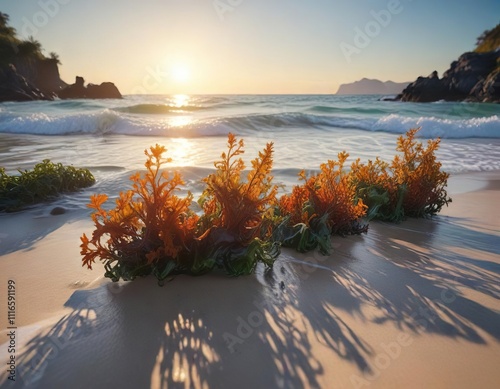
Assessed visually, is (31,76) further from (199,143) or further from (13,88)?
(199,143)

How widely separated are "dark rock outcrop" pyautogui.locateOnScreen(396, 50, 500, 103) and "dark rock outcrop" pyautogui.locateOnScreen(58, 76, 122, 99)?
5825cm

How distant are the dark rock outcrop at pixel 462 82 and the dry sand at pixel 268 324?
53.1m

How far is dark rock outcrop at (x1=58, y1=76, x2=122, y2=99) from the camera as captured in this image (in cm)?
6969

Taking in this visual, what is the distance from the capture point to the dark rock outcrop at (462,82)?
1883 inches

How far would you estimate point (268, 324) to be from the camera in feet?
6.37

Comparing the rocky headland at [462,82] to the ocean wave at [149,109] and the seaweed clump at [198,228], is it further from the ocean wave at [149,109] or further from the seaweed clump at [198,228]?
the seaweed clump at [198,228]

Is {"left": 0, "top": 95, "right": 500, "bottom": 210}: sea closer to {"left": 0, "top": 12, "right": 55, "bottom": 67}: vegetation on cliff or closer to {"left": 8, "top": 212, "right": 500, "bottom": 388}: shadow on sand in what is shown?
{"left": 8, "top": 212, "right": 500, "bottom": 388}: shadow on sand

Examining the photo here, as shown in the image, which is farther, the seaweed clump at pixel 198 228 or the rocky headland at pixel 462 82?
the rocky headland at pixel 462 82

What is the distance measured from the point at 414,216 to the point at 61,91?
79697mm

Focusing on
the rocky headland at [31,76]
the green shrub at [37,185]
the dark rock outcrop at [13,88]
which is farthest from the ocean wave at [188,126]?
the rocky headland at [31,76]

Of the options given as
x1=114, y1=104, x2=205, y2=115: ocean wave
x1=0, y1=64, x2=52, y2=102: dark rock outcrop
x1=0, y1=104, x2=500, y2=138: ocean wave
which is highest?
x1=0, y1=104, x2=500, y2=138: ocean wave

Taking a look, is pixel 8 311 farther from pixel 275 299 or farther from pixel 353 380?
pixel 353 380

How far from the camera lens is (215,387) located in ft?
4.89

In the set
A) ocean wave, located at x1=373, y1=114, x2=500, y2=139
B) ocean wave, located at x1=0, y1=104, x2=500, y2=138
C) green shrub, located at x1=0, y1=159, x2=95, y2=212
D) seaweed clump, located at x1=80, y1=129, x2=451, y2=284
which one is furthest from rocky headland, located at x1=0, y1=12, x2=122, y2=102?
seaweed clump, located at x1=80, y1=129, x2=451, y2=284
